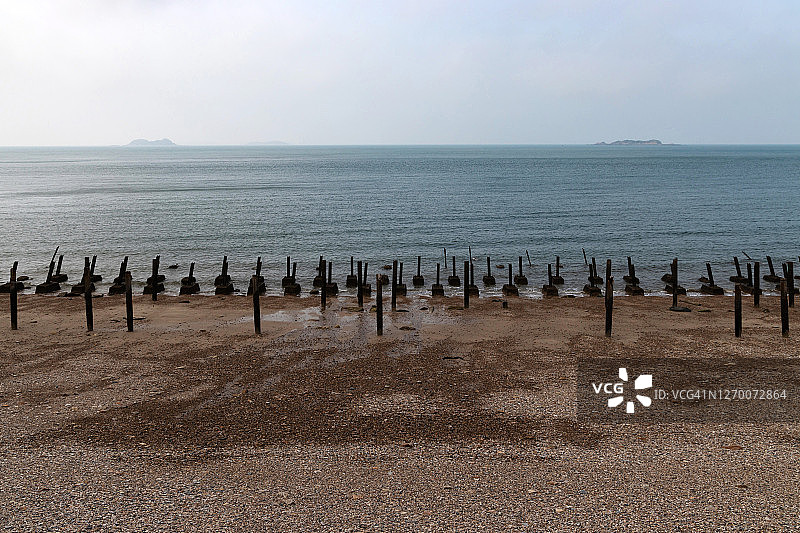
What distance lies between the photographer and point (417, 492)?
11.6m

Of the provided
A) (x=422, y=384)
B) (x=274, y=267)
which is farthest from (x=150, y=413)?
(x=274, y=267)

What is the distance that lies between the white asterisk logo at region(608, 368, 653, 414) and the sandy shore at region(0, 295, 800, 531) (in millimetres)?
1008

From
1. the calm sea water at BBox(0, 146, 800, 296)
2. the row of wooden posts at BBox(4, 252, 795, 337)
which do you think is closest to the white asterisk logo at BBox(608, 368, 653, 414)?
the row of wooden posts at BBox(4, 252, 795, 337)

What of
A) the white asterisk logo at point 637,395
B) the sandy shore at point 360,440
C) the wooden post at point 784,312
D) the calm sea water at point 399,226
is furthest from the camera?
the calm sea water at point 399,226

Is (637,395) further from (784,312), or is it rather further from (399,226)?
(399,226)

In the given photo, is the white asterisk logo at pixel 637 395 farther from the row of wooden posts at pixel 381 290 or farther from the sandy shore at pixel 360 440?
the row of wooden posts at pixel 381 290

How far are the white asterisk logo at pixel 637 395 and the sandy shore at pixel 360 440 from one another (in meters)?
1.01

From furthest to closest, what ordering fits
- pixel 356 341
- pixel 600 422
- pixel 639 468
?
pixel 356 341 → pixel 600 422 → pixel 639 468

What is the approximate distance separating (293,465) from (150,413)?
484 centimetres

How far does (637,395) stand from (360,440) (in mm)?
7275

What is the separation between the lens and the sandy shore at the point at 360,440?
10953mm

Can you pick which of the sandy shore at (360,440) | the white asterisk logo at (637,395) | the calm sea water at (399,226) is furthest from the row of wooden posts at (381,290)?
the white asterisk logo at (637,395)

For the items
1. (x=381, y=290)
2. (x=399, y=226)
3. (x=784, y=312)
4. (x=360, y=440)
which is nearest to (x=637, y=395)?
(x=360, y=440)

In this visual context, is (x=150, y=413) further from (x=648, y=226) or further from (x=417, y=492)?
(x=648, y=226)
